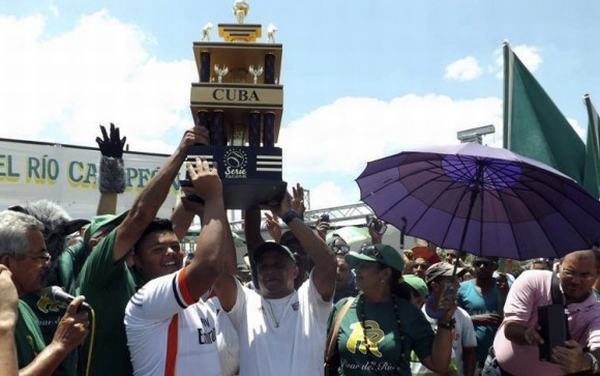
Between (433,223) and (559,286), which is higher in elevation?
(433,223)

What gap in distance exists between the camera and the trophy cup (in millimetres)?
3436

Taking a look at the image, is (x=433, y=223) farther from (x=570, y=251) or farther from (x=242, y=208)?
(x=242, y=208)

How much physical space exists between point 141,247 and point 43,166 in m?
11.8

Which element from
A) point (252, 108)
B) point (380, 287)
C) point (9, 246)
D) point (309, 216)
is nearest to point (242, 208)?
point (252, 108)

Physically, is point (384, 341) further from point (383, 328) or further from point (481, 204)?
point (481, 204)

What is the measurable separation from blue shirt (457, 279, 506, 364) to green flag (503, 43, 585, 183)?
5.13 ft

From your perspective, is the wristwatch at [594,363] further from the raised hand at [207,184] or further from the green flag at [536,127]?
the green flag at [536,127]

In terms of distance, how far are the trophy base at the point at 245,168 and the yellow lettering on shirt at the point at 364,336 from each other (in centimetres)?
95

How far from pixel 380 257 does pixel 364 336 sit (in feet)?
1.74

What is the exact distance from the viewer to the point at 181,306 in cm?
260

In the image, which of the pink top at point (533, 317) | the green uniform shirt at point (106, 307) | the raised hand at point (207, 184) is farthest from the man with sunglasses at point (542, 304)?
the green uniform shirt at point (106, 307)

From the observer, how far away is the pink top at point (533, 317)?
371cm

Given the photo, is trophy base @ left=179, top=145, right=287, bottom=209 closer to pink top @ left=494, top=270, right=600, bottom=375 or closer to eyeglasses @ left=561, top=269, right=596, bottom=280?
pink top @ left=494, top=270, right=600, bottom=375

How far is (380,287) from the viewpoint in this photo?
12.8 ft
